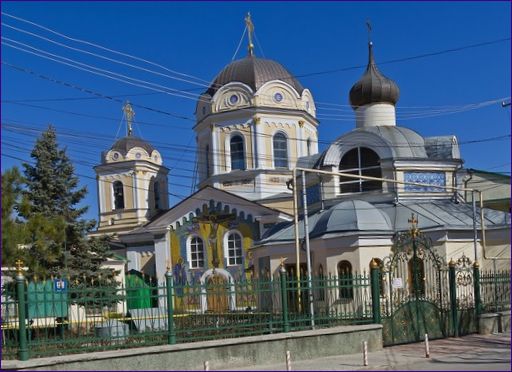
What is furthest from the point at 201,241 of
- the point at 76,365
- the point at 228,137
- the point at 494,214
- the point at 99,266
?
the point at 76,365

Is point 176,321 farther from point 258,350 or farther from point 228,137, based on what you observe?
point 228,137

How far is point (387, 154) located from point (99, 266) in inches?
443

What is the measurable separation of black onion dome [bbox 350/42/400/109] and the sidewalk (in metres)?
15.3

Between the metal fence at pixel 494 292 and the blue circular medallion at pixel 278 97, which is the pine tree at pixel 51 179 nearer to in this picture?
the metal fence at pixel 494 292

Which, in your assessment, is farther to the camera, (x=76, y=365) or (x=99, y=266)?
(x=99, y=266)

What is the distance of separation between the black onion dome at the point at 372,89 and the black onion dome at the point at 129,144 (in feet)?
55.9

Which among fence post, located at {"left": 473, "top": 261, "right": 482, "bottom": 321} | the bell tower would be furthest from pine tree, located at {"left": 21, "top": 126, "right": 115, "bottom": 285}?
the bell tower

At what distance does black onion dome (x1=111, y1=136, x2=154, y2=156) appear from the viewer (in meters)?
43.6

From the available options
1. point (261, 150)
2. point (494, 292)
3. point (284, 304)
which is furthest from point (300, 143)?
point (284, 304)

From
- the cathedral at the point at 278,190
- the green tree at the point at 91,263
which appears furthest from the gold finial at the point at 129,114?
the green tree at the point at 91,263

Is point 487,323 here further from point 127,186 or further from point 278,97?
point 127,186

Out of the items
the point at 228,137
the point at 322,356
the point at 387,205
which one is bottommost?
the point at 322,356

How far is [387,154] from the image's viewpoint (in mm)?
27594

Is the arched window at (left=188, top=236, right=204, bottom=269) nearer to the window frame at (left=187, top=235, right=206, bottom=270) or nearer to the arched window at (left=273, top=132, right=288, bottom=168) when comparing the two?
the window frame at (left=187, top=235, right=206, bottom=270)
